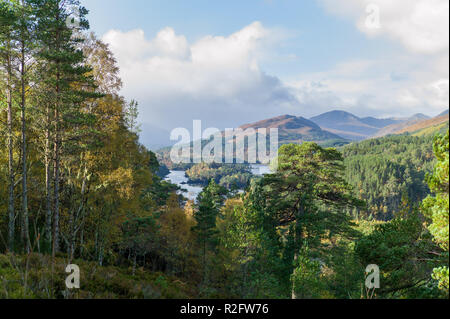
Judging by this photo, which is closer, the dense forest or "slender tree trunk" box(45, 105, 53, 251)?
the dense forest

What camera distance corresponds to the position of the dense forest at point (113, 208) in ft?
24.3

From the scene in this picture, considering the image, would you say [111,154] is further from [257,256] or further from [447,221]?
[447,221]

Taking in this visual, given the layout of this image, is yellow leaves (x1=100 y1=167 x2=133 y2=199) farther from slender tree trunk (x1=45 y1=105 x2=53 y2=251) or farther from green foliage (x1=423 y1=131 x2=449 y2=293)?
green foliage (x1=423 y1=131 x2=449 y2=293)

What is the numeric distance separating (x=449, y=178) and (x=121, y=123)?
14757mm

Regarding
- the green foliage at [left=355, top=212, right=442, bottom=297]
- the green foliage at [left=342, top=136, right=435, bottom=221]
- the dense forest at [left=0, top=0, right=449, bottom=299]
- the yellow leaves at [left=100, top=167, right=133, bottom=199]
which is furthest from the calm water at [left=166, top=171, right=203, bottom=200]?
the green foliage at [left=342, top=136, right=435, bottom=221]

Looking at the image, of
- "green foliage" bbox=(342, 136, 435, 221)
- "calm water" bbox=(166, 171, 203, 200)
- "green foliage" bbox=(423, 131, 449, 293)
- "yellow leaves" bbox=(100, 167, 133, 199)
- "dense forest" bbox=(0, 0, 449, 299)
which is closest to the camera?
"green foliage" bbox=(423, 131, 449, 293)

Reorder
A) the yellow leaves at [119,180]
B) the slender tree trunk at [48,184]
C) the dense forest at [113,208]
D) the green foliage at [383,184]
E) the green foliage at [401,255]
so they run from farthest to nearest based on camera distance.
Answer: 1. the green foliage at [383,184]
2. the yellow leaves at [119,180]
3. the slender tree trunk at [48,184]
4. the green foliage at [401,255]
5. the dense forest at [113,208]

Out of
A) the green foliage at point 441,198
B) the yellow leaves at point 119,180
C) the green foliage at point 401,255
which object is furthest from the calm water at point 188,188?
the green foliage at point 441,198

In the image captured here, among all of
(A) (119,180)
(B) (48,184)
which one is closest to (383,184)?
(A) (119,180)

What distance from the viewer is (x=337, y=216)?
18.3 meters

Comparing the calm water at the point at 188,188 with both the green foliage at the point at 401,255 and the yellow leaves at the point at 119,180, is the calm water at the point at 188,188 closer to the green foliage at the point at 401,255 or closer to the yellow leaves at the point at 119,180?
the yellow leaves at the point at 119,180

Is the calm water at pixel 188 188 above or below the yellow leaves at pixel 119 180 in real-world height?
below

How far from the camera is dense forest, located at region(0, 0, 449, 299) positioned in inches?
292

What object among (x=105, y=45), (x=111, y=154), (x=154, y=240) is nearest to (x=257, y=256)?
(x=154, y=240)
